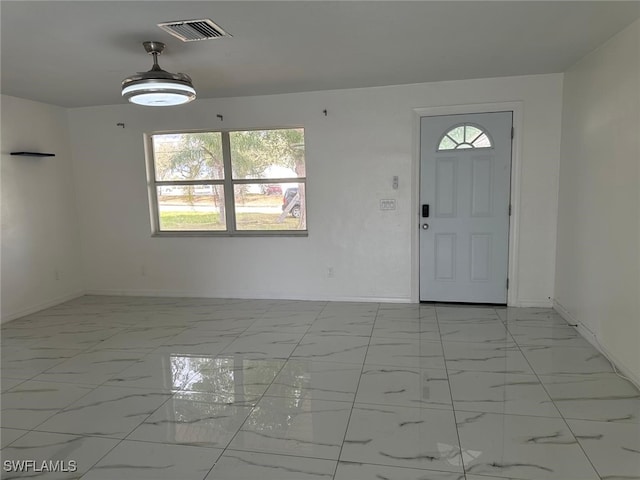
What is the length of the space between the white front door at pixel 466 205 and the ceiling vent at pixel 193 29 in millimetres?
2455

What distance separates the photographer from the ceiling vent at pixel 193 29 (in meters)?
2.56

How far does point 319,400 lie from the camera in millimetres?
2627

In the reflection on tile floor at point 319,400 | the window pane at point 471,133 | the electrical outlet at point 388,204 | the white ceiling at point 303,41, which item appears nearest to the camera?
the reflection on tile floor at point 319,400

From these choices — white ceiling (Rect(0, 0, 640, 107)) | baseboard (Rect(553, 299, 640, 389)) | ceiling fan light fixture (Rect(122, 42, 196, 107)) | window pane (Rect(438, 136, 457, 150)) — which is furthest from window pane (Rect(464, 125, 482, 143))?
ceiling fan light fixture (Rect(122, 42, 196, 107))

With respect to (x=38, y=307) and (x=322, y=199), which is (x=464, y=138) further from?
(x=38, y=307)

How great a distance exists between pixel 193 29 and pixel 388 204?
266cm

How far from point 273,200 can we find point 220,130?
41.2 inches

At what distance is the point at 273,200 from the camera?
495cm

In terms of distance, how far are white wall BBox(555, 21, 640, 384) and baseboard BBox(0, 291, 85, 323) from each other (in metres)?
5.72

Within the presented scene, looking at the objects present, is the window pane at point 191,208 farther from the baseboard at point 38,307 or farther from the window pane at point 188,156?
the baseboard at point 38,307

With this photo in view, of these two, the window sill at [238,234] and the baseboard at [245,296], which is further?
the window sill at [238,234]

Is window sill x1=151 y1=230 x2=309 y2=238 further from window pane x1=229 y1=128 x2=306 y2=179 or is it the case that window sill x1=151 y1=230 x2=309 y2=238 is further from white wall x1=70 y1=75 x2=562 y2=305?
window pane x1=229 y1=128 x2=306 y2=179
